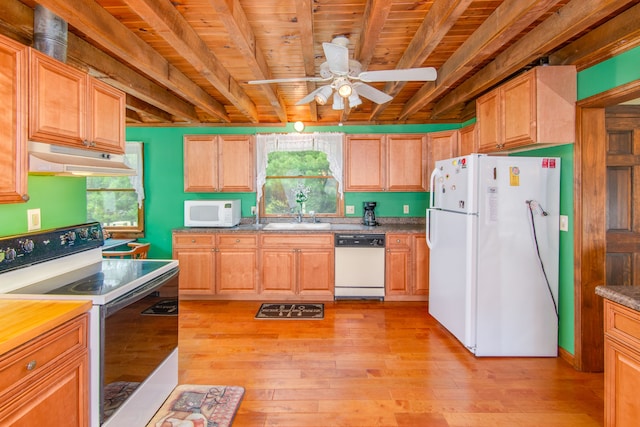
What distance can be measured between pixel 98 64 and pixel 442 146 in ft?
11.7

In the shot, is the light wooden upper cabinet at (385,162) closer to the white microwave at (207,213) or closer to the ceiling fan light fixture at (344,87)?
the white microwave at (207,213)

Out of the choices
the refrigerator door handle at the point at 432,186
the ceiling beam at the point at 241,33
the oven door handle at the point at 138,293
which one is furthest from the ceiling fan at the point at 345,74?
the oven door handle at the point at 138,293

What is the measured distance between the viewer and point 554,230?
2.70 metres

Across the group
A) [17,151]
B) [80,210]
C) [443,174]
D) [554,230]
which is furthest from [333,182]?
[17,151]

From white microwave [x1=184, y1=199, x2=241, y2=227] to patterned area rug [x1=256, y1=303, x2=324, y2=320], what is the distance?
1.16 m

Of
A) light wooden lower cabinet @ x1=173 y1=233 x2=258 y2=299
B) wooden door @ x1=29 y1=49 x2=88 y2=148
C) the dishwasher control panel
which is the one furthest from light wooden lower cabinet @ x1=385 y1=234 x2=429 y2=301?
wooden door @ x1=29 y1=49 x2=88 y2=148

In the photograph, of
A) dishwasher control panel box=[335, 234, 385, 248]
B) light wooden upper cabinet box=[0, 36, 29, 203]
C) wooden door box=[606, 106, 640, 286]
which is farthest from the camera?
dishwasher control panel box=[335, 234, 385, 248]

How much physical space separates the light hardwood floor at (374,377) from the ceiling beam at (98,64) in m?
2.31

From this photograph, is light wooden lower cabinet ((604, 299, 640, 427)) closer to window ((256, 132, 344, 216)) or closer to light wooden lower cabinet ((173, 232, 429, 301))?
light wooden lower cabinet ((173, 232, 429, 301))

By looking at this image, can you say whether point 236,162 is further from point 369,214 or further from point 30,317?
point 30,317

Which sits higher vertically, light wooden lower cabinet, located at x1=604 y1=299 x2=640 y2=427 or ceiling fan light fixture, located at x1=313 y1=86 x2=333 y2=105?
ceiling fan light fixture, located at x1=313 y1=86 x2=333 y2=105

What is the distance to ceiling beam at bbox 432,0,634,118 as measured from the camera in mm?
1782

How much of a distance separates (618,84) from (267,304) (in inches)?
145

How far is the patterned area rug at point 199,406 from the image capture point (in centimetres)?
195
